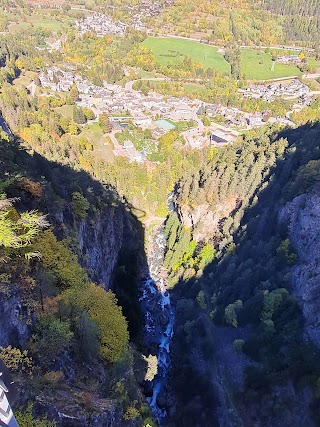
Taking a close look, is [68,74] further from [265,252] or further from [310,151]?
[265,252]

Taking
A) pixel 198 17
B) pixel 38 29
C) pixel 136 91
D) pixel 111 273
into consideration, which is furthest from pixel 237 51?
pixel 111 273

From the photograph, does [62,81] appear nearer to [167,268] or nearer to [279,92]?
[279,92]

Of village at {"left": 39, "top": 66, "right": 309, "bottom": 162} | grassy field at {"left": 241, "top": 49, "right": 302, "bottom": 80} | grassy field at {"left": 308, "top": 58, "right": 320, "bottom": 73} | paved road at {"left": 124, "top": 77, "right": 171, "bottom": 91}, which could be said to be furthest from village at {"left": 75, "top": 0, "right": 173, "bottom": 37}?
grassy field at {"left": 308, "top": 58, "right": 320, "bottom": 73}

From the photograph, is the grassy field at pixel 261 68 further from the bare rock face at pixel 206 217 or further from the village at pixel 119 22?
the bare rock face at pixel 206 217

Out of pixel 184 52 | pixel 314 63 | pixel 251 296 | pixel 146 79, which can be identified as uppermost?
pixel 314 63

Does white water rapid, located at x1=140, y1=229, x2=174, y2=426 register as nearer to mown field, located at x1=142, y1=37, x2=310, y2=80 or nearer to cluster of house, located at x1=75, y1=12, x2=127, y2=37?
mown field, located at x1=142, y1=37, x2=310, y2=80

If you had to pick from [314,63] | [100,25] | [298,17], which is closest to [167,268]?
[314,63]

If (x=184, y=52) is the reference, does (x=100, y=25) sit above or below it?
above
